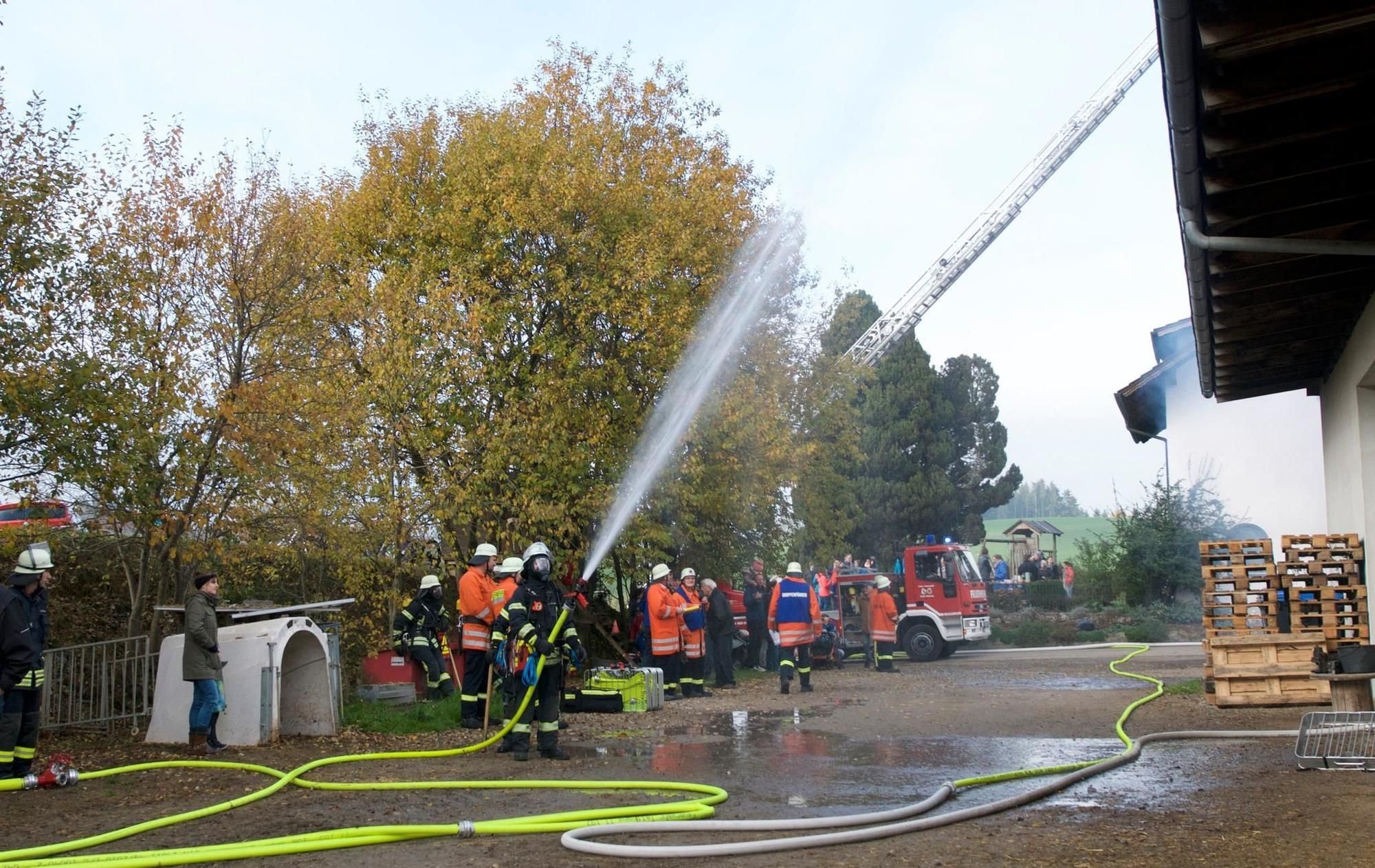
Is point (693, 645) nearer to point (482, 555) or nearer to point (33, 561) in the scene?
point (482, 555)

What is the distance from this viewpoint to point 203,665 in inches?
406

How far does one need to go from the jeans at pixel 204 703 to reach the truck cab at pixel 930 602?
14.0 m

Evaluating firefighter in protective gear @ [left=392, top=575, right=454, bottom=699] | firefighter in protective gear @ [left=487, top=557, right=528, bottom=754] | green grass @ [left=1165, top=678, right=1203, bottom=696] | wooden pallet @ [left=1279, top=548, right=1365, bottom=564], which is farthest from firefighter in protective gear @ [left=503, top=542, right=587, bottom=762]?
green grass @ [left=1165, top=678, right=1203, bottom=696]

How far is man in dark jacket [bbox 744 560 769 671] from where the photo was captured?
70.1 ft

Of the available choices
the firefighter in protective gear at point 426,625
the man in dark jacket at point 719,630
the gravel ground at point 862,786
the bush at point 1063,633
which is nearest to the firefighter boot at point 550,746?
the gravel ground at point 862,786

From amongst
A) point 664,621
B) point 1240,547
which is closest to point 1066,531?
point 664,621

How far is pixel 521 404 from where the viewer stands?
17.2 meters

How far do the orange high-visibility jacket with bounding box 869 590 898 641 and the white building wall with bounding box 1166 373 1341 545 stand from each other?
6.75 metres

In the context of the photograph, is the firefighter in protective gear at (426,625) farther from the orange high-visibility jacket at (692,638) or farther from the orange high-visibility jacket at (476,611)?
the orange high-visibility jacket at (692,638)

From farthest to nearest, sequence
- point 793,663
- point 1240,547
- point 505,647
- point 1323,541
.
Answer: point 793,663 < point 1240,547 < point 1323,541 < point 505,647

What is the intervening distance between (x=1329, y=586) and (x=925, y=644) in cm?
1221

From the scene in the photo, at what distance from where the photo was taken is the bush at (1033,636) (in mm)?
27141

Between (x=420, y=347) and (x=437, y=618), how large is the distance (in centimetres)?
414

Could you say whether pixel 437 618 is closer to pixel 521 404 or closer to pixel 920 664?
pixel 521 404
